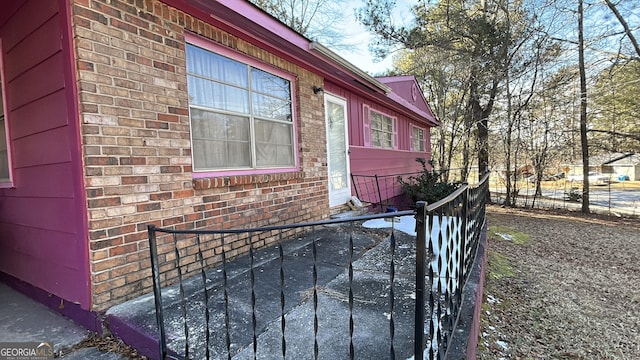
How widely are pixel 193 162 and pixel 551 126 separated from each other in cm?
1218

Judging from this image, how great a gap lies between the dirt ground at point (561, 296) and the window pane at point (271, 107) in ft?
10.5

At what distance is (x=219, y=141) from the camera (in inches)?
124

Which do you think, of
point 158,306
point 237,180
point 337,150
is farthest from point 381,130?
point 158,306

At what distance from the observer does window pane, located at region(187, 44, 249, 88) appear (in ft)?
9.51

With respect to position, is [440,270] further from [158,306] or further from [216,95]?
[216,95]

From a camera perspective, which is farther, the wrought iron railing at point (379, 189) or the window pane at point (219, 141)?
the wrought iron railing at point (379, 189)

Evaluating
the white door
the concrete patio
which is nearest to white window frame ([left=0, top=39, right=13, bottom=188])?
the concrete patio

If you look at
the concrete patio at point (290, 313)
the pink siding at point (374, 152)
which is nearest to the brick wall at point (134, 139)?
the concrete patio at point (290, 313)

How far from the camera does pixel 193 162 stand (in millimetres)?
2842

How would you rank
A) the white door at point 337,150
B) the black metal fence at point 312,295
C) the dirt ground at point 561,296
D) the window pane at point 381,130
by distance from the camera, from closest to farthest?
the black metal fence at point 312,295 → the dirt ground at point 561,296 → the white door at point 337,150 → the window pane at point 381,130

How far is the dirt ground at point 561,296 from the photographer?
104 inches

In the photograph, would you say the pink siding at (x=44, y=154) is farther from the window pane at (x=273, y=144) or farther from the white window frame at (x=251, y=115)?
the window pane at (x=273, y=144)

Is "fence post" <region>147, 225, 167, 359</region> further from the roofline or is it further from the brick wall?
the roofline

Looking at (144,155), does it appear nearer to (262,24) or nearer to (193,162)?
(193,162)
